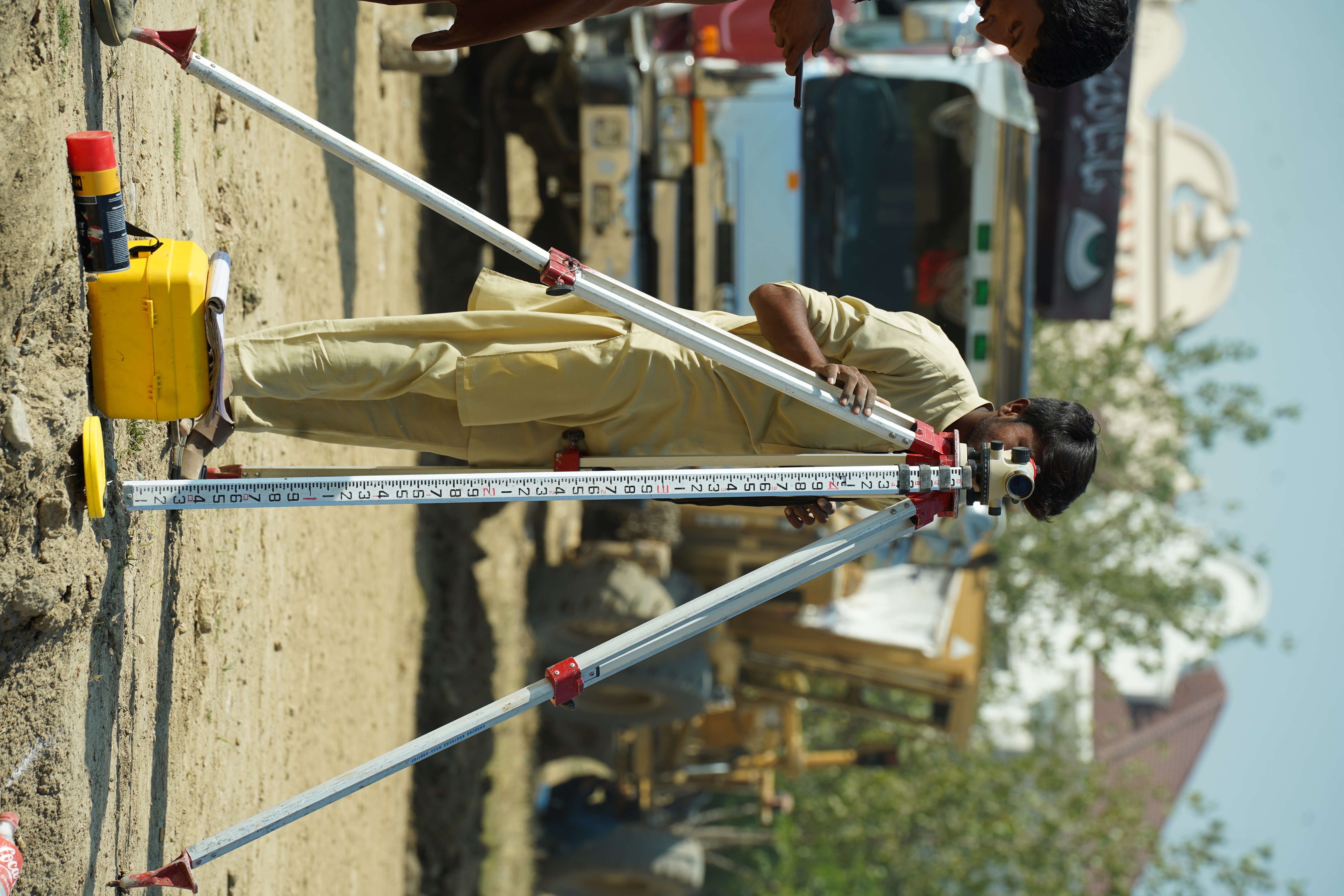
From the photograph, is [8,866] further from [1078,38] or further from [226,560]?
[1078,38]

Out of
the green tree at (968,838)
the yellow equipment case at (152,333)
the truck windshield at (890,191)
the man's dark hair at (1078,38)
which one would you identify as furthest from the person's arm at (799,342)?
the green tree at (968,838)

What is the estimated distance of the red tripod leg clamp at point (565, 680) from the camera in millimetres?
2793

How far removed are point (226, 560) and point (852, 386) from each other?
2.39m

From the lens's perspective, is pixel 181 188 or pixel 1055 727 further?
pixel 1055 727

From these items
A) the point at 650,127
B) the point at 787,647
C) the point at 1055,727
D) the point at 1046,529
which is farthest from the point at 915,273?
the point at 1055,727

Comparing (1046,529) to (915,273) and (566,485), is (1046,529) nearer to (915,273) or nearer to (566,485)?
(915,273)

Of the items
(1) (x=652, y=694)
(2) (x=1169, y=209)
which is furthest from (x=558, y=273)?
(2) (x=1169, y=209)

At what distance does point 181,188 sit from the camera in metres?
3.53

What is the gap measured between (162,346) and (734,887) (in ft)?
44.4

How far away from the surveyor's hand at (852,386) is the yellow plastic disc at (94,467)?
5.96ft

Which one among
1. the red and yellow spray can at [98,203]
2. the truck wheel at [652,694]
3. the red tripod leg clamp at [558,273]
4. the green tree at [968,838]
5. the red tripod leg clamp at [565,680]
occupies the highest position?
the red and yellow spray can at [98,203]

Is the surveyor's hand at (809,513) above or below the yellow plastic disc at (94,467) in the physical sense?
below

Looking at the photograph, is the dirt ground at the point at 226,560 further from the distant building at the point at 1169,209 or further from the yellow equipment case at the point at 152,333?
the distant building at the point at 1169,209

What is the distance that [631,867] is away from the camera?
8.91 meters
